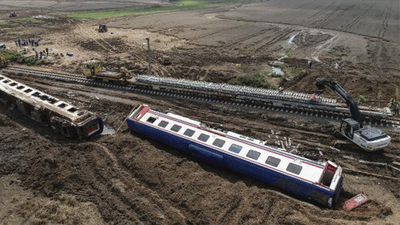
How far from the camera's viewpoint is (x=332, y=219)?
14.5 metres

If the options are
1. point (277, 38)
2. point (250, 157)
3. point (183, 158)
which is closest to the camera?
point (250, 157)

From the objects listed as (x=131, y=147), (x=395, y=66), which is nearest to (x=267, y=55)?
(x=395, y=66)

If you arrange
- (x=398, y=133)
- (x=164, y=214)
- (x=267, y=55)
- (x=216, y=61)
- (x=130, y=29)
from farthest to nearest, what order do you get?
(x=130, y=29)
(x=267, y=55)
(x=216, y=61)
(x=398, y=133)
(x=164, y=214)

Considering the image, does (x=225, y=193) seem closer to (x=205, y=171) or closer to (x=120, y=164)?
(x=205, y=171)

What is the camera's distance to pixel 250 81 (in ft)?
110

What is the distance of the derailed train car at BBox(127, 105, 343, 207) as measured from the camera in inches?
626

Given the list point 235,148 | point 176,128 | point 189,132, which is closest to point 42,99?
point 176,128

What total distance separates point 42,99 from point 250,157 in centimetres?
1795

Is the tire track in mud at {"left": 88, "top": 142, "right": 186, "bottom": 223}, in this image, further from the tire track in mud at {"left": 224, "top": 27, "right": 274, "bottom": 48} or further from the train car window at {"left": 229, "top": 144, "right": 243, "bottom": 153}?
the tire track in mud at {"left": 224, "top": 27, "right": 274, "bottom": 48}

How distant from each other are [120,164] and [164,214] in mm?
5502

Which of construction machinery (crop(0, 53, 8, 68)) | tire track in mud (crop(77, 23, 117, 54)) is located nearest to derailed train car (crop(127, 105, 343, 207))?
construction machinery (crop(0, 53, 8, 68))

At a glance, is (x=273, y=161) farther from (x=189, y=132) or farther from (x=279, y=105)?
(x=279, y=105)

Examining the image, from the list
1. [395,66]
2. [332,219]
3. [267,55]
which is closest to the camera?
[332,219]

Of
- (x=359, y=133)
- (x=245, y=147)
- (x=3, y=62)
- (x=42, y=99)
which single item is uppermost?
(x=359, y=133)
